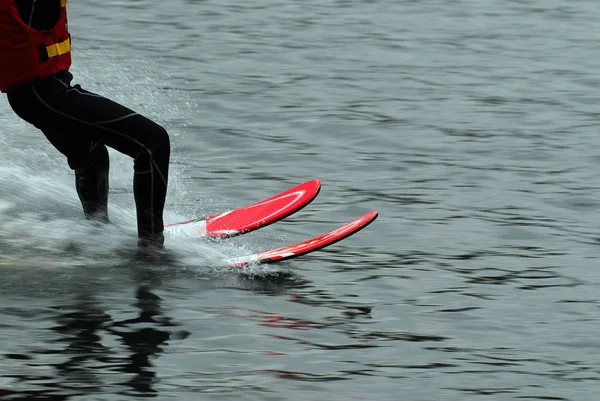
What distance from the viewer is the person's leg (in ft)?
23.8

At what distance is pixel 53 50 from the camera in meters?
7.16

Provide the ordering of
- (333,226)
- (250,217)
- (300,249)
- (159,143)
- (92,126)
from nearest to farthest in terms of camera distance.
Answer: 1. (92,126)
2. (159,143)
3. (300,249)
4. (250,217)
5. (333,226)

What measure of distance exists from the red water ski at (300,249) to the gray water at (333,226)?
0.25 ft

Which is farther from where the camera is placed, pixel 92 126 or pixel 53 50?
pixel 92 126

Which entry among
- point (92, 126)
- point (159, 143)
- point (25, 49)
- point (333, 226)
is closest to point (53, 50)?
point (25, 49)

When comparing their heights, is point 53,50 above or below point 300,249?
above

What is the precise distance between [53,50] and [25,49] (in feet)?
0.52

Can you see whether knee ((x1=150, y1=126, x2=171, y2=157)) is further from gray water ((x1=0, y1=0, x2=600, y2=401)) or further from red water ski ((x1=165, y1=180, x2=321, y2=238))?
red water ski ((x1=165, y1=180, x2=321, y2=238))

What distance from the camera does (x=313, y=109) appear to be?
39.5 feet

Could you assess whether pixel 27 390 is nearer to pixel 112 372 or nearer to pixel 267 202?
pixel 112 372

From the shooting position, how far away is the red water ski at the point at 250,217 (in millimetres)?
8062

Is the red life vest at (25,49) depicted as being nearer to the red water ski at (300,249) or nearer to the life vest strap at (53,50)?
the life vest strap at (53,50)

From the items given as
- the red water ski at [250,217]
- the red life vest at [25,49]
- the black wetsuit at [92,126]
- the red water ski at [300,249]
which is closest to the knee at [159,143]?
the black wetsuit at [92,126]

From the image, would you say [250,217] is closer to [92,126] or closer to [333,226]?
[333,226]
